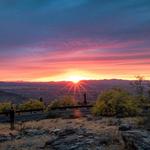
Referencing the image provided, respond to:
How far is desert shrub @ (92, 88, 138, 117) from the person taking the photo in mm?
30656

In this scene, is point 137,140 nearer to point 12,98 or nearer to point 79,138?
point 79,138

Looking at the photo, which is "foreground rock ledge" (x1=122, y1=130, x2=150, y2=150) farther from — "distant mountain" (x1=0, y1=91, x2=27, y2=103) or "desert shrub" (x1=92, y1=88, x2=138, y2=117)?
"distant mountain" (x1=0, y1=91, x2=27, y2=103)

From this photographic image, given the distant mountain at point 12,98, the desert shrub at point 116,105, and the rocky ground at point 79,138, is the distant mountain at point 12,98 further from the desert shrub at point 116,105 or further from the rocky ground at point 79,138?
the rocky ground at point 79,138

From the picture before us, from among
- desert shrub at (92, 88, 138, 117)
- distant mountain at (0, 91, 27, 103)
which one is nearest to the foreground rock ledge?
desert shrub at (92, 88, 138, 117)

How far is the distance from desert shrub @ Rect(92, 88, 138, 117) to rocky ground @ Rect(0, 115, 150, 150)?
15.1 ft

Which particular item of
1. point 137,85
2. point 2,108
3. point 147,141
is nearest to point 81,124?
point 147,141

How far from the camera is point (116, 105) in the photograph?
30.8 m

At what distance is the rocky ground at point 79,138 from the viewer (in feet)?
57.1

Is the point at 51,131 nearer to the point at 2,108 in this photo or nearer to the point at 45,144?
the point at 45,144

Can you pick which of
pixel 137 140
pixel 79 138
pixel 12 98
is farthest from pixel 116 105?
pixel 12 98

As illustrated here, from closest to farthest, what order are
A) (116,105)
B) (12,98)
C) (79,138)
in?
1. (79,138)
2. (116,105)
3. (12,98)

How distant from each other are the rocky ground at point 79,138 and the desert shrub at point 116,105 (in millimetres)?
4604

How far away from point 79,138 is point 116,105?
12025 mm

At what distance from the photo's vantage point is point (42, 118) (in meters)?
31.6
